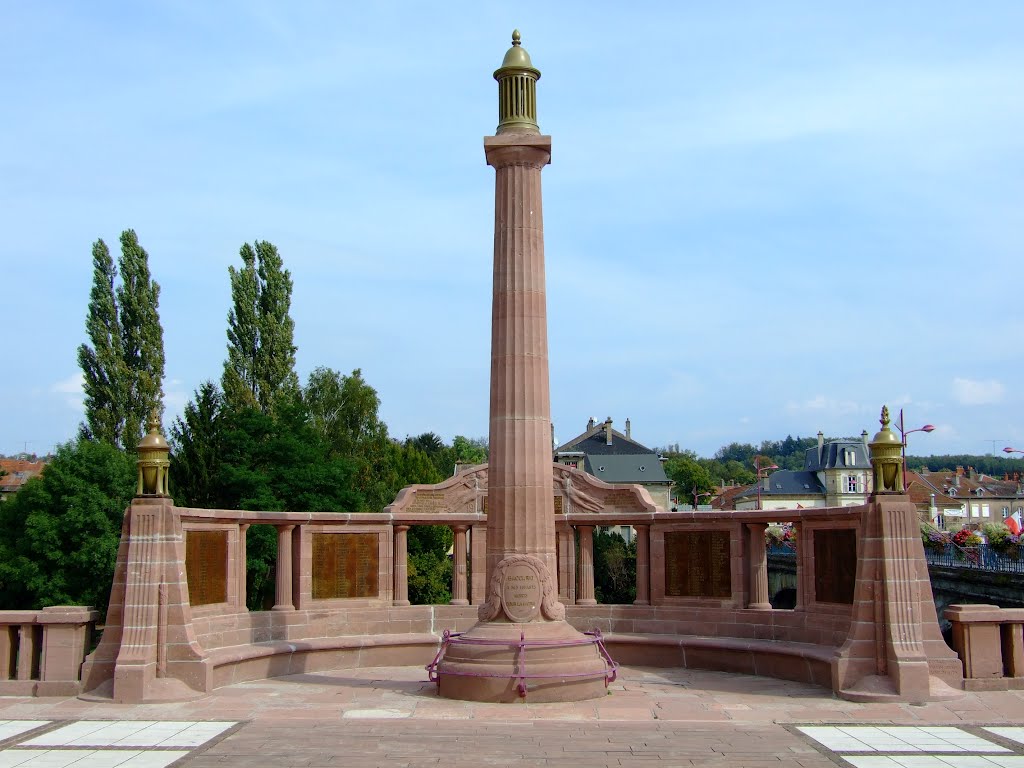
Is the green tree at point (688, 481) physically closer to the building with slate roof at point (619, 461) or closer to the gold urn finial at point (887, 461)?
the building with slate roof at point (619, 461)

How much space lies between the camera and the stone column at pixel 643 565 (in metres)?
20.4

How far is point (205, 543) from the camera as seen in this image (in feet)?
57.5

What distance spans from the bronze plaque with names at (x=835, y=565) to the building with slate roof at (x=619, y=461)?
54989mm

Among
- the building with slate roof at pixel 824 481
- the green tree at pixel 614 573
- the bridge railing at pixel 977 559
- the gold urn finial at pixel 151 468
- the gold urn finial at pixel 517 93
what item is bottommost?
the green tree at pixel 614 573

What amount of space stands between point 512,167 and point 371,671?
8.78 m

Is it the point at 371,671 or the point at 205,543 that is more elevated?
the point at 205,543

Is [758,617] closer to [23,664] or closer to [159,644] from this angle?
[159,644]

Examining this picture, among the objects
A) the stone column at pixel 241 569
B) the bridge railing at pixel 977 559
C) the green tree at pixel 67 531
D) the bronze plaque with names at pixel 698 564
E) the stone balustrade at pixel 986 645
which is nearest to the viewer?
the stone balustrade at pixel 986 645

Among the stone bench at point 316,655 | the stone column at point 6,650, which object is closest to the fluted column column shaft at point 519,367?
the stone bench at point 316,655

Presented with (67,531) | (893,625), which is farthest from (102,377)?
(893,625)

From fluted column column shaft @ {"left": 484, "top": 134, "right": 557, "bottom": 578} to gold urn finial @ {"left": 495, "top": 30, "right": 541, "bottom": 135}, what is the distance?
0.27 metres

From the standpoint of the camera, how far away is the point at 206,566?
1750 cm

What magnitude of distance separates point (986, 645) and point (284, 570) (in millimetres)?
11456

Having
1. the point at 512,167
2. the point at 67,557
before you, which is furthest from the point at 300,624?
the point at 67,557
